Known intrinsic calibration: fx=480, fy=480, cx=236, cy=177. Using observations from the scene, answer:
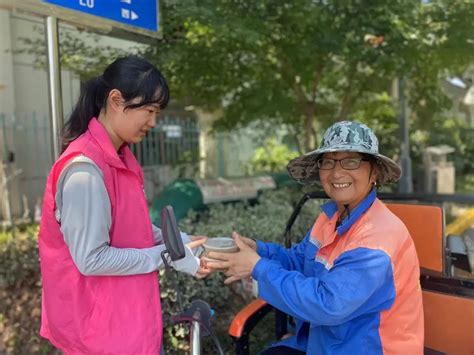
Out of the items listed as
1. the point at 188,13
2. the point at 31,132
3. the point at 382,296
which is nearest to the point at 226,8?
the point at 188,13

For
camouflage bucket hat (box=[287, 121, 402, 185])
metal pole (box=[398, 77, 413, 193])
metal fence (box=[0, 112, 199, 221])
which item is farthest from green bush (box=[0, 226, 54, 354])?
metal pole (box=[398, 77, 413, 193])

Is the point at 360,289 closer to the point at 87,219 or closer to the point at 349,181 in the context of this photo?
the point at 349,181

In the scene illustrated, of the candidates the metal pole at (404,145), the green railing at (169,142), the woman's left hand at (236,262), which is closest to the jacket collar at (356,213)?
the woman's left hand at (236,262)

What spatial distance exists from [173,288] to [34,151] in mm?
5852

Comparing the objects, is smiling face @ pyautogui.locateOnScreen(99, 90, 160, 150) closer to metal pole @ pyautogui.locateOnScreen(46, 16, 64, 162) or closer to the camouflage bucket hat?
the camouflage bucket hat

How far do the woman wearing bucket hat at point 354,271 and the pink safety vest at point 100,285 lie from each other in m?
0.30

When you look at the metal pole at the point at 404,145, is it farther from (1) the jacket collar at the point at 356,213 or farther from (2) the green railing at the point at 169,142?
(1) the jacket collar at the point at 356,213

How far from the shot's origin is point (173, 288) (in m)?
3.12

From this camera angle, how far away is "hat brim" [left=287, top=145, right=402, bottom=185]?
5.68 feet

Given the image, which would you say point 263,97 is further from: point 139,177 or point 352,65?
point 139,177

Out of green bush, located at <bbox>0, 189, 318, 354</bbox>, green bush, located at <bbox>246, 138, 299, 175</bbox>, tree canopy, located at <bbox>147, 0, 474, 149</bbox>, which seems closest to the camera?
green bush, located at <bbox>0, 189, 318, 354</bbox>

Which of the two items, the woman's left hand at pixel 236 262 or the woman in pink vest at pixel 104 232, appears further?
the woman's left hand at pixel 236 262

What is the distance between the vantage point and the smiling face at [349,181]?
5.84 ft

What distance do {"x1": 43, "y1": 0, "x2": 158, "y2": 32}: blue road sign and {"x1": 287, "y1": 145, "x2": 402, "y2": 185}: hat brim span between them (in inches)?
52.9
